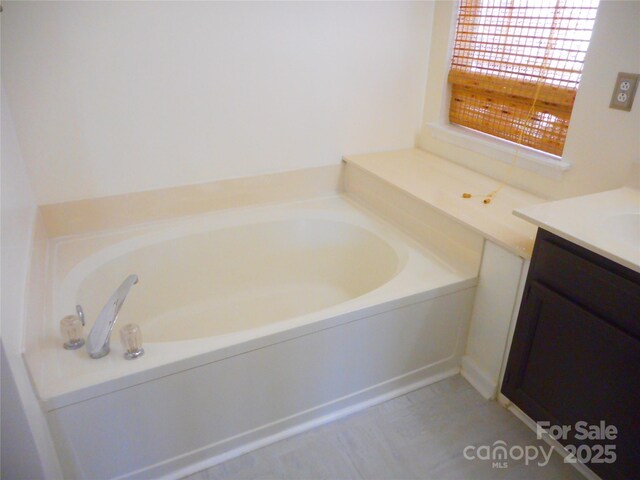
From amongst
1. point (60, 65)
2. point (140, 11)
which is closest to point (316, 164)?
point (140, 11)

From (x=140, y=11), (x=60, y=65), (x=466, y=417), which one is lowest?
(x=466, y=417)

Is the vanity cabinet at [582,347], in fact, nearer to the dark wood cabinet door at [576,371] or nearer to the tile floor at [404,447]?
the dark wood cabinet door at [576,371]

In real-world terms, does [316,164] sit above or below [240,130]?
below

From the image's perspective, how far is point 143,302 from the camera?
201 cm

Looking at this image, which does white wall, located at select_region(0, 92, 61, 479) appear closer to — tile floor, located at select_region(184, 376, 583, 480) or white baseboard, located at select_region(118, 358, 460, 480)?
white baseboard, located at select_region(118, 358, 460, 480)

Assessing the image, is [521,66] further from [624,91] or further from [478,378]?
[478,378]

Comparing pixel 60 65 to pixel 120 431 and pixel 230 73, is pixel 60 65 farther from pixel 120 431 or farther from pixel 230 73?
pixel 120 431

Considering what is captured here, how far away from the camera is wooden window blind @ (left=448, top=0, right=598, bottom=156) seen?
1.75 m

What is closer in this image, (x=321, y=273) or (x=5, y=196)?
(x=5, y=196)

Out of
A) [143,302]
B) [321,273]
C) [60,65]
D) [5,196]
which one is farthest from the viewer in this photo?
[321,273]

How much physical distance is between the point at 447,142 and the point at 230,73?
1.14 metres

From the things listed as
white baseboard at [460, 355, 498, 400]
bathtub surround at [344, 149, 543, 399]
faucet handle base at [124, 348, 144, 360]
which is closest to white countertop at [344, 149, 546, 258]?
bathtub surround at [344, 149, 543, 399]

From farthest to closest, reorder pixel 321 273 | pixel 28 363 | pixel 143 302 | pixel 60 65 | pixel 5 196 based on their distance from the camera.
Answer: pixel 321 273, pixel 143 302, pixel 60 65, pixel 5 196, pixel 28 363

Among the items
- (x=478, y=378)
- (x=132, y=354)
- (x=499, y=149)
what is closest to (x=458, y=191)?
(x=499, y=149)
